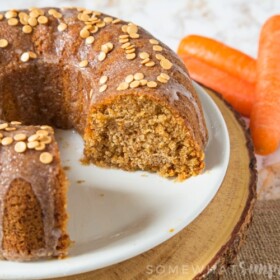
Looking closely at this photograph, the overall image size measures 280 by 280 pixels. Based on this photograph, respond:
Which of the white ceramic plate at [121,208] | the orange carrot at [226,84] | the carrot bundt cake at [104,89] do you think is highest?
the carrot bundt cake at [104,89]

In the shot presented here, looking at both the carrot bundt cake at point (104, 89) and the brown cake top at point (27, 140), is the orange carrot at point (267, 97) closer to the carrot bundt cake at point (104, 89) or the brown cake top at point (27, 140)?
the carrot bundt cake at point (104, 89)

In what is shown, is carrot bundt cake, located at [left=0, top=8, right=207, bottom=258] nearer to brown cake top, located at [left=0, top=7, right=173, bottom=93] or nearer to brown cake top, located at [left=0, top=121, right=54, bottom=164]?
brown cake top, located at [left=0, top=7, right=173, bottom=93]

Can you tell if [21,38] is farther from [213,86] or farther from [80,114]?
[213,86]

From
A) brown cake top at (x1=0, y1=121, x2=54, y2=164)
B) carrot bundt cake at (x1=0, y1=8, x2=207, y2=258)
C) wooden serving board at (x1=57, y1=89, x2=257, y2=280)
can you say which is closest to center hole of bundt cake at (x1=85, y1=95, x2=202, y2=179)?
carrot bundt cake at (x1=0, y1=8, x2=207, y2=258)

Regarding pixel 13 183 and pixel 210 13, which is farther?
pixel 210 13

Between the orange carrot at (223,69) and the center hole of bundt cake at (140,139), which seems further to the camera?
the orange carrot at (223,69)

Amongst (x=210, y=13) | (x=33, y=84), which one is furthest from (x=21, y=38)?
(x=210, y=13)

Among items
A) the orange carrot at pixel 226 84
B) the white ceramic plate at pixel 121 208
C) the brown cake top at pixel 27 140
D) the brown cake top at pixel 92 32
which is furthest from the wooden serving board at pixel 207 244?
the orange carrot at pixel 226 84
